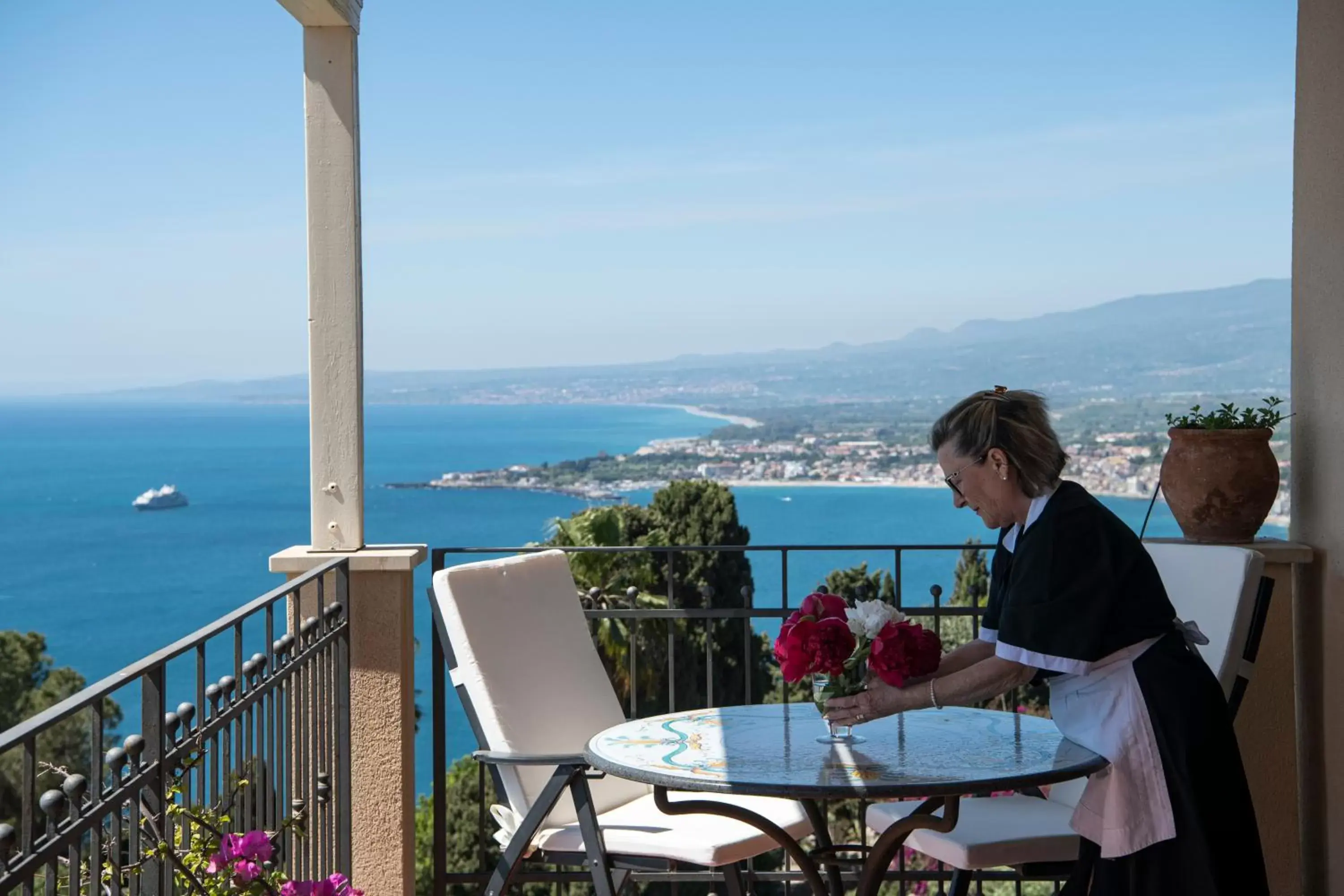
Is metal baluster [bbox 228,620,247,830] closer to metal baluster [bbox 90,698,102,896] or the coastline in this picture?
metal baluster [bbox 90,698,102,896]

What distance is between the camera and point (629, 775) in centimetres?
244

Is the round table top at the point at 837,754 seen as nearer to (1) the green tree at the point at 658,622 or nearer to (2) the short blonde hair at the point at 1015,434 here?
(2) the short blonde hair at the point at 1015,434

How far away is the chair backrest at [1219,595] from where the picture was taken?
114 inches

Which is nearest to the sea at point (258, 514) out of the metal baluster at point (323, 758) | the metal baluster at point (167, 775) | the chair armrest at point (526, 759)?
the metal baluster at point (323, 758)

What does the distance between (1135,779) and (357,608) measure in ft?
6.35

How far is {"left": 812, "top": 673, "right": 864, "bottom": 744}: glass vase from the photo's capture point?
2.52 metres

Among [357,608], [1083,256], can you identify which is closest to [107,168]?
[1083,256]

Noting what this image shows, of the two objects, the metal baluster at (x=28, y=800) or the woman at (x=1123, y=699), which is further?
the woman at (x=1123, y=699)

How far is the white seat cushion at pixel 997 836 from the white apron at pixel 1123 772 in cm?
26

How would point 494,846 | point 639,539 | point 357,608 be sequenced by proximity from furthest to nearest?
point 639,539 < point 494,846 < point 357,608

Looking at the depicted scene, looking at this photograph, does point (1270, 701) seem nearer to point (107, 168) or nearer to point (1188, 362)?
point (1188, 362)

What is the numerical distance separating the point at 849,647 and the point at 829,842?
2.18 ft

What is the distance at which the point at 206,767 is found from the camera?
224 cm

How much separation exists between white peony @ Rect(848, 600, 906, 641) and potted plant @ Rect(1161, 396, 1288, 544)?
1365 mm
